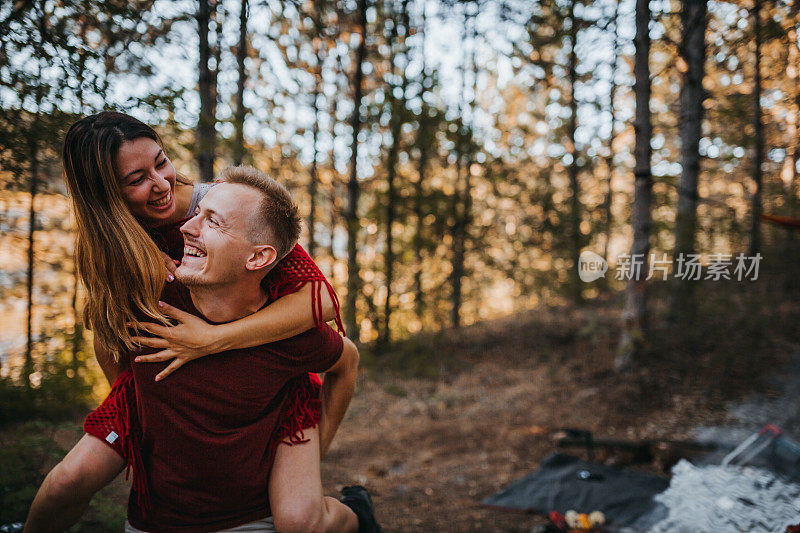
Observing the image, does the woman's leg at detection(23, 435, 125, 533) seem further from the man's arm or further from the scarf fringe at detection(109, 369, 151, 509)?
the man's arm

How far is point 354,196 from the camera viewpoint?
27.6 feet

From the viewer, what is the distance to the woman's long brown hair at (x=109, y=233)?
1728 millimetres

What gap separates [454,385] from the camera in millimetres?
7875

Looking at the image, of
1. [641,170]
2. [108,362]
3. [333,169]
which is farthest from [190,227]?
[333,169]

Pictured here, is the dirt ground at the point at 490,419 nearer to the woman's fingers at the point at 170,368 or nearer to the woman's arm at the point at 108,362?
the woman's arm at the point at 108,362

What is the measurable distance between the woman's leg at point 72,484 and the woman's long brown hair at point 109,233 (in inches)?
17.2

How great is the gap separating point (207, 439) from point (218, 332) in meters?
0.37

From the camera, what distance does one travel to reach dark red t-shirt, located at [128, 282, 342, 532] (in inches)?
68.7

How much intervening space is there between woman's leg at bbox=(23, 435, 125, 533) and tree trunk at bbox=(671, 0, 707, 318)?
19.9 feet

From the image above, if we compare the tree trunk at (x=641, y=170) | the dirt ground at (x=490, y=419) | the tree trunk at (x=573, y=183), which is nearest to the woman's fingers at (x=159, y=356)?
the dirt ground at (x=490, y=419)

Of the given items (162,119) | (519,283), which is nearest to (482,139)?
(519,283)

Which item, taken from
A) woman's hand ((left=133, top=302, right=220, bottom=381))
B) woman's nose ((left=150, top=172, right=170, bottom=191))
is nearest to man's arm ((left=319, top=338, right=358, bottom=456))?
woman's hand ((left=133, top=302, right=220, bottom=381))

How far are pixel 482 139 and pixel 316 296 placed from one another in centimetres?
718

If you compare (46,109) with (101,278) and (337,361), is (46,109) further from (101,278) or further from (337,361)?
(337,361)
